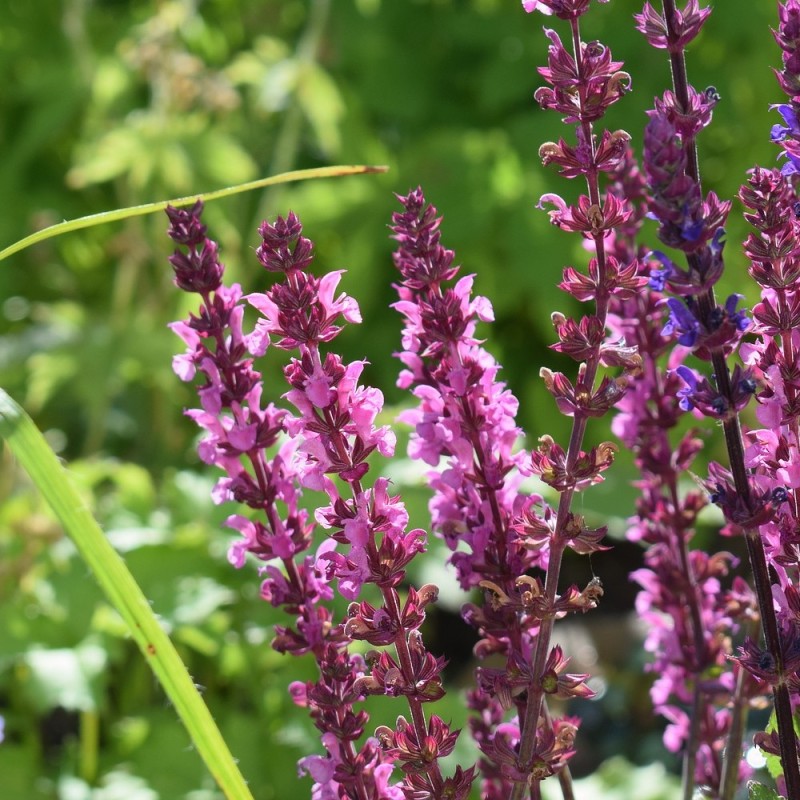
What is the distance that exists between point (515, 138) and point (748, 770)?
7.01ft

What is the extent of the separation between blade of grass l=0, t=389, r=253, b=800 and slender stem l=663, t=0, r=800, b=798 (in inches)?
13.7

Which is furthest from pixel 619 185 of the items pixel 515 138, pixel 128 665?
pixel 515 138

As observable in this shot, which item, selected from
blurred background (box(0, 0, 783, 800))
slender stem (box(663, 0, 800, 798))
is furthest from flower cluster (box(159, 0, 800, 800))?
blurred background (box(0, 0, 783, 800))

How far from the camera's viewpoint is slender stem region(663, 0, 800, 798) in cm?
67

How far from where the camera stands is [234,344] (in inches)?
32.4

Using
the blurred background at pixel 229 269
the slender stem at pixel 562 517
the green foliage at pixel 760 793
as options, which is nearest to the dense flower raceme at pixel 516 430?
the slender stem at pixel 562 517

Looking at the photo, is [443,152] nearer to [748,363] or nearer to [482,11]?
[482,11]

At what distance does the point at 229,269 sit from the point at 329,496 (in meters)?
1.94

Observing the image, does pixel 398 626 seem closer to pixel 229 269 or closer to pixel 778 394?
pixel 778 394

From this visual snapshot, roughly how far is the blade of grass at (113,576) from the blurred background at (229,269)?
87 cm

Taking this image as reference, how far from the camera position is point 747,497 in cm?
70

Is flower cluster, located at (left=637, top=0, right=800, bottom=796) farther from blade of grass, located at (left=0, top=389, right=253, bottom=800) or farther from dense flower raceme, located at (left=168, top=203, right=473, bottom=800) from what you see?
blade of grass, located at (left=0, top=389, right=253, bottom=800)

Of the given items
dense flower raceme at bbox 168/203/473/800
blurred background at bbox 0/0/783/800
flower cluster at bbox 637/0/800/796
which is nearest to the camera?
flower cluster at bbox 637/0/800/796

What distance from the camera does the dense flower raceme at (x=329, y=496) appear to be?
72 centimetres
